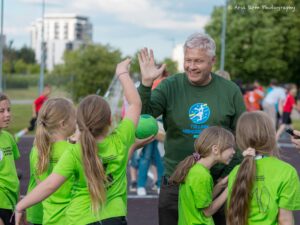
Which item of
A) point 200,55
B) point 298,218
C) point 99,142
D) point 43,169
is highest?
point 200,55

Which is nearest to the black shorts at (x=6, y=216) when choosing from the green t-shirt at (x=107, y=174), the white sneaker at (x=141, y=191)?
the green t-shirt at (x=107, y=174)

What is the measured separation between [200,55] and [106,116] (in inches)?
33.2

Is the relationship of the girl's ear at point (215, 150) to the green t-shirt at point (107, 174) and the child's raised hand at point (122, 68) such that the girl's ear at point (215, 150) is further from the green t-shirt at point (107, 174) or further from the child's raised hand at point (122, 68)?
the child's raised hand at point (122, 68)

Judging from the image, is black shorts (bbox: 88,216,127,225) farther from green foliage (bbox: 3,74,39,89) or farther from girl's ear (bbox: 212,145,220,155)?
green foliage (bbox: 3,74,39,89)

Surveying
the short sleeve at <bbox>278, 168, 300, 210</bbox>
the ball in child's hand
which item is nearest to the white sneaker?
the ball in child's hand

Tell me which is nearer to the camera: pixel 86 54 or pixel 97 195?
pixel 97 195

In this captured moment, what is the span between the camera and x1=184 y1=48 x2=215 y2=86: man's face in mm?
4129

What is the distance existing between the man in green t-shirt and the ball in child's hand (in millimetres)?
53

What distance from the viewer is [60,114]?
4.50 metres

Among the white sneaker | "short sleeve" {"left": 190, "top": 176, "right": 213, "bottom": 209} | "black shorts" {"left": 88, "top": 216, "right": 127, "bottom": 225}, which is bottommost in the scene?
the white sneaker

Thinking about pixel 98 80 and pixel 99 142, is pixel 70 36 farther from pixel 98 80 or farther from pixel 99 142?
pixel 99 142

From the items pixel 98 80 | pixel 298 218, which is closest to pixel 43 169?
pixel 298 218

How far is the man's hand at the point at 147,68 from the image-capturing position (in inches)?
154

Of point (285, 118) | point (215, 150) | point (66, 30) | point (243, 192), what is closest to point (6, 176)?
point (215, 150)
